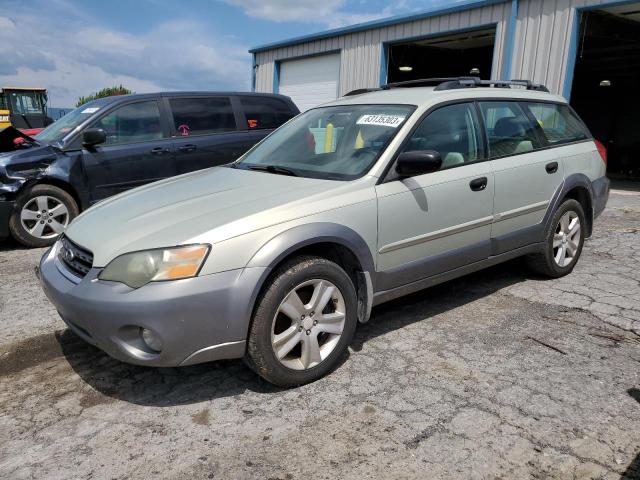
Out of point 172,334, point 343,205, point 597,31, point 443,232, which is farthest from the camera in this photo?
point 597,31

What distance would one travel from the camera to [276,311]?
8.96 feet

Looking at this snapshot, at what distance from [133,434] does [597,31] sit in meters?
12.7

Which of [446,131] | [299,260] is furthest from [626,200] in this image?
[299,260]

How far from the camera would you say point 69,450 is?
240 cm

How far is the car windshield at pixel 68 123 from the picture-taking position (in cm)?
612

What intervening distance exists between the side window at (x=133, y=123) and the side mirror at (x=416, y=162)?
4.08 meters

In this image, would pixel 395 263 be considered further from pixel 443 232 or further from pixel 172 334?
pixel 172 334

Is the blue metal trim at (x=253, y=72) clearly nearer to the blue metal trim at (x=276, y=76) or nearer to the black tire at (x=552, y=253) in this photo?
the blue metal trim at (x=276, y=76)

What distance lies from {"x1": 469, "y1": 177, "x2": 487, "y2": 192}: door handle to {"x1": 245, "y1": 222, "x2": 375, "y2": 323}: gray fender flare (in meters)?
1.04

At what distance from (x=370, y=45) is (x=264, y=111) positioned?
694cm

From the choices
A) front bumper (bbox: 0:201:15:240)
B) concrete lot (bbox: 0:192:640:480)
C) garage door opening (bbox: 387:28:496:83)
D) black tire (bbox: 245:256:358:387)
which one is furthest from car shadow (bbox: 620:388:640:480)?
garage door opening (bbox: 387:28:496:83)

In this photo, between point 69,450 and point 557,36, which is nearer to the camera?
point 69,450

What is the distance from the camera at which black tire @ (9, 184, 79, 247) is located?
5.83 metres

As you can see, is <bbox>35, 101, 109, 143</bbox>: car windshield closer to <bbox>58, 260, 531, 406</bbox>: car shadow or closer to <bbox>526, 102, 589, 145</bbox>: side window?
<bbox>58, 260, 531, 406</bbox>: car shadow
